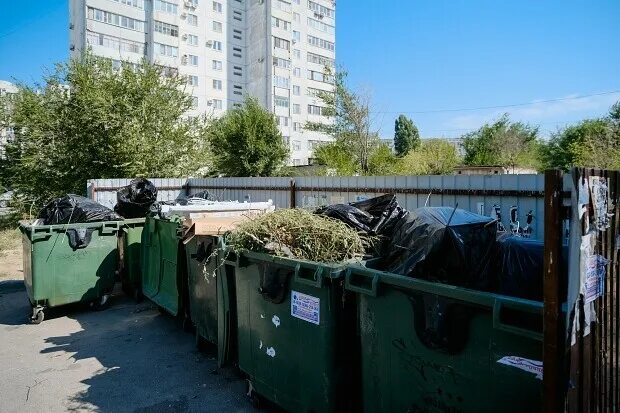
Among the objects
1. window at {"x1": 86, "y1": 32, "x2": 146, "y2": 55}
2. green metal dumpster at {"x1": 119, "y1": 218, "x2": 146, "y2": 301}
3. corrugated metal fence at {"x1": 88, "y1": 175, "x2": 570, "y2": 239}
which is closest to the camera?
corrugated metal fence at {"x1": 88, "y1": 175, "x2": 570, "y2": 239}

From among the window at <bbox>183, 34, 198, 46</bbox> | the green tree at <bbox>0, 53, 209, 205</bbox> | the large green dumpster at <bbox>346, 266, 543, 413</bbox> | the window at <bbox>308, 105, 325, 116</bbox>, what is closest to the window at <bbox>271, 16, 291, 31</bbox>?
the window at <bbox>183, 34, 198, 46</bbox>

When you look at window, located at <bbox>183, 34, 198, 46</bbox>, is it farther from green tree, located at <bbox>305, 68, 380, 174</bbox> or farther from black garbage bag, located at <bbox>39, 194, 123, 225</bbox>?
black garbage bag, located at <bbox>39, 194, 123, 225</bbox>

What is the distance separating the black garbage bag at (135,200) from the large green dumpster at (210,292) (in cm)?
369

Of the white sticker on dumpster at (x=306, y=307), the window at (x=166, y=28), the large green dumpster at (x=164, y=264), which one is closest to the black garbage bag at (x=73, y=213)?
the large green dumpster at (x=164, y=264)

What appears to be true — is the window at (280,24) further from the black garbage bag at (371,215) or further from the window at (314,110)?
the black garbage bag at (371,215)

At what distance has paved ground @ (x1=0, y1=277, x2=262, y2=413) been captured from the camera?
3447mm

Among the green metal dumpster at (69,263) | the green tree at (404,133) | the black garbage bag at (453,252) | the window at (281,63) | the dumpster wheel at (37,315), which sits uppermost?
the window at (281,63)

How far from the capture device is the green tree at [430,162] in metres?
23.4

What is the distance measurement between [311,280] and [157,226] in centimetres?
357

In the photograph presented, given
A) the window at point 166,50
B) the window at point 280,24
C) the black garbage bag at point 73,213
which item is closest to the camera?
the black garbage bag at point 73,213

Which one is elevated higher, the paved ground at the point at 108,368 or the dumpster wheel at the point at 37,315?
the dumpster wheel at the point at 37,315

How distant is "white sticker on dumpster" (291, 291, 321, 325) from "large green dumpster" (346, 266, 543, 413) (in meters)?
0.29

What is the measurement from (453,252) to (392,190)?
4.39 meters

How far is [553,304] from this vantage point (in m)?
1.60
